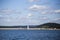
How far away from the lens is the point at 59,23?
4.82 meters

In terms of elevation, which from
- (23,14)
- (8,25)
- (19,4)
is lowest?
(8,25)

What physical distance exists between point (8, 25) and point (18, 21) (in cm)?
43

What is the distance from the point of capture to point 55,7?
498cm

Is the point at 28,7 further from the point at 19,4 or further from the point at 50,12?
the point at 50,12

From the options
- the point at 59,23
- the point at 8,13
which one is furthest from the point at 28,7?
the point at 59,23

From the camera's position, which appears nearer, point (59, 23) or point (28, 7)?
point (59, 23)

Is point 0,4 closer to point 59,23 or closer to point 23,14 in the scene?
point 23,14

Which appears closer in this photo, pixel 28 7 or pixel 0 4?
pixel 0 4

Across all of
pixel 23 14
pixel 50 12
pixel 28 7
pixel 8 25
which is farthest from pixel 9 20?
pixel 50 12

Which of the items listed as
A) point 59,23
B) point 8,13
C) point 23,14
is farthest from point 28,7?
point 59,23

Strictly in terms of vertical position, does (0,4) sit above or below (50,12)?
above

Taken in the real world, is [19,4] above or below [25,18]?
above

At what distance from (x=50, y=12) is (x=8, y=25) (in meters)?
1.73

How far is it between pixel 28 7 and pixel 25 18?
490 millimetres
